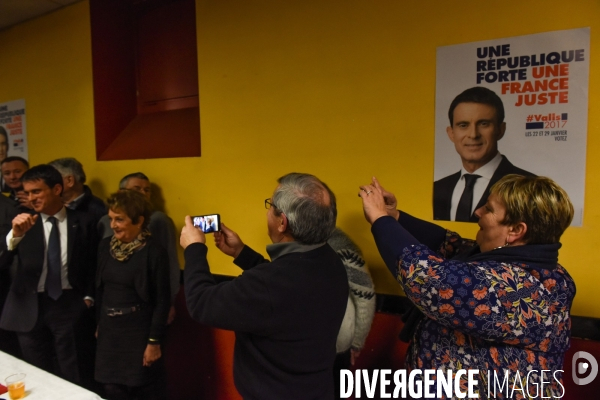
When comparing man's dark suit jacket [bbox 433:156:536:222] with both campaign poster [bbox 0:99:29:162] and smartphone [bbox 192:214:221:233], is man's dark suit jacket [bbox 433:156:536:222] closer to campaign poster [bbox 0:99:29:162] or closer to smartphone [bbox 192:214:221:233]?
smartphone [bbox 192:214:221:233]

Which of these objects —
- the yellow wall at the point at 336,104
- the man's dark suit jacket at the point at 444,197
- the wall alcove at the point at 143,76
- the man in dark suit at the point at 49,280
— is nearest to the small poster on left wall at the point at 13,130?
the wall alcove at the point at 143,76

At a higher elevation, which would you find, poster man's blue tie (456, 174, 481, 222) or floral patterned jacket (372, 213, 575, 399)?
poster man's blue tie (456, 174, 481, 222)

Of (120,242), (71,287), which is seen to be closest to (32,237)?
(71,287)

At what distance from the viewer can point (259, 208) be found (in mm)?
2166

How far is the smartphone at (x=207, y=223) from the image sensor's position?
1.45 metres

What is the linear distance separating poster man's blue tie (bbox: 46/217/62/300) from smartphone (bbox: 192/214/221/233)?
1.24m

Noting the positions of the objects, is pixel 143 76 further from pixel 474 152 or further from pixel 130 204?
pixel 474 152

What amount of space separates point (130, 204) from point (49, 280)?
2.38 feet

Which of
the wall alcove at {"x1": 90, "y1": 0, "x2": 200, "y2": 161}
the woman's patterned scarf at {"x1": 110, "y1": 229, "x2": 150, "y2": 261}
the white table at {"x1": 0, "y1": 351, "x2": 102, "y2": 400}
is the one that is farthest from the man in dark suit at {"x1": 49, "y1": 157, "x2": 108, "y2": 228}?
the white table at {"x1": 0, "y1": 351, "x2": 102, "y2": 400}

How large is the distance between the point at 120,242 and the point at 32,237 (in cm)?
58

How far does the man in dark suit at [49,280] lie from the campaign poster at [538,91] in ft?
6.97

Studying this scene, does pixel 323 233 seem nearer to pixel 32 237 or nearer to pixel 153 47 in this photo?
pixel 32 237

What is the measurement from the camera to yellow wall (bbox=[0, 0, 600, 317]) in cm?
149

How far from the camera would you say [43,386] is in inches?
52.9
